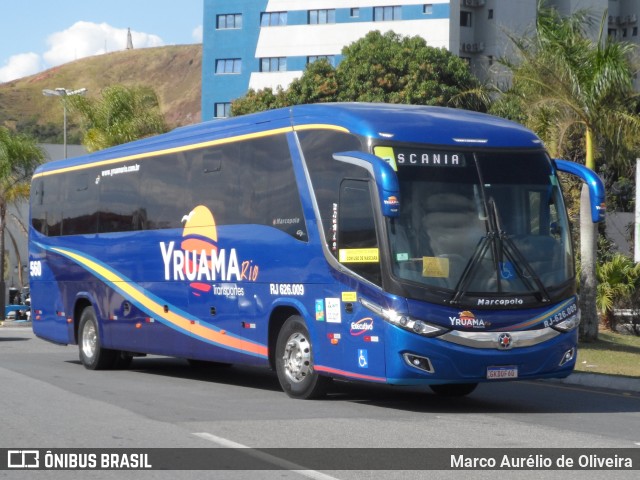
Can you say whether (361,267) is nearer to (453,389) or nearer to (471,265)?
(471,265)

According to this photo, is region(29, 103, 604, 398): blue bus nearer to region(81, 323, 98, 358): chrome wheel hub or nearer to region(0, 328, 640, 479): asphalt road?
region(0, 328, 640, 479): asphalt road

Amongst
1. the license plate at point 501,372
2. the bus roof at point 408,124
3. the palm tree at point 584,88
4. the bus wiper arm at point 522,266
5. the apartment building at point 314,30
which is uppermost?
the apartment building at point 314,30

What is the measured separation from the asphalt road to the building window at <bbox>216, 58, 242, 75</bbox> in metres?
61.8

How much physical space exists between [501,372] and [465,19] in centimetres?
6585

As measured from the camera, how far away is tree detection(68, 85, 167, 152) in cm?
4794

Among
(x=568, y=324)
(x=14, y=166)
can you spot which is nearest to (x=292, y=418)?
(x=568, y=324)

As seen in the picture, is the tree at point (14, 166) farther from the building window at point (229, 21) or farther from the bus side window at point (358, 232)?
the bus side window at point (358, 232)

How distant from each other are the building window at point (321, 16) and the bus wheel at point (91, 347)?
57.3 m

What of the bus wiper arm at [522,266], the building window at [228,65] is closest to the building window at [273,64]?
the building window at [228,65]

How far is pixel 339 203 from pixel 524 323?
8.44 feet

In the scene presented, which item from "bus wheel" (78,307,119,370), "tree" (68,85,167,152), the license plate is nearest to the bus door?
the license plate

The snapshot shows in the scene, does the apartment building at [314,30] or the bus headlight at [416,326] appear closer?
the bus headlight at [416,326]

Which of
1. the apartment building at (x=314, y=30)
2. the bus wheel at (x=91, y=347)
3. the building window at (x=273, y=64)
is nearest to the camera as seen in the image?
the bus wheel at (x=91, y=347)

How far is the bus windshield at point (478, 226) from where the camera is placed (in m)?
13.1
